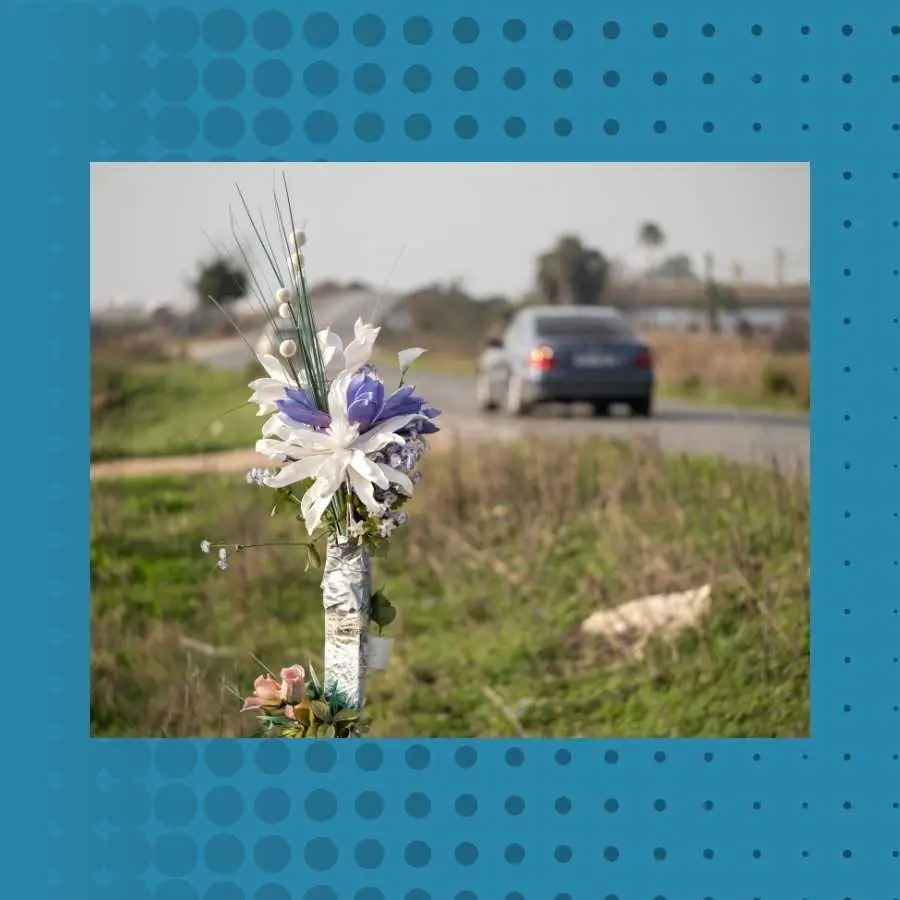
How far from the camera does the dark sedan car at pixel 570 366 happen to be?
26.4ft

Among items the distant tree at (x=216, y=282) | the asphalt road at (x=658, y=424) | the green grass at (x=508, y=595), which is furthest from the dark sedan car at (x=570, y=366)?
the distant tree at (x=216, y=282)

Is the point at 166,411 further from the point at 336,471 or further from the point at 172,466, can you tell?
the point at 336,471

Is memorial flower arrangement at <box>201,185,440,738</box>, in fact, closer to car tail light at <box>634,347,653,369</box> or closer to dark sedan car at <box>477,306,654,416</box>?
dark sedan car at <box>477,306,654,416</box>

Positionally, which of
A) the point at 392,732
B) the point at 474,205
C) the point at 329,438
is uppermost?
the point at 474,205

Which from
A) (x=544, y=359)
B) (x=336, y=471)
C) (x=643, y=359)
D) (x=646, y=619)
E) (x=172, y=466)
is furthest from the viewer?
(x=643, y=359)

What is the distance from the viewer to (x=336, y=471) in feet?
7.25

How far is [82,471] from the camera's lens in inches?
114

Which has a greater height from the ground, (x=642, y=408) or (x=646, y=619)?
(x=642, y=408)

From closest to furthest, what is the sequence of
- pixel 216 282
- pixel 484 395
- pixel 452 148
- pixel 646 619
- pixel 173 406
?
pixel 452 148 → pixel 646 619 → pixel 216 282 → pixel 173 406 → pixel 484 395

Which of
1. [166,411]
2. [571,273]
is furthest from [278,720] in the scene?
[571,273]

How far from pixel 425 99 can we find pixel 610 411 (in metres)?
5.30

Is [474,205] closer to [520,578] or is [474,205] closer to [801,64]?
[520,578]

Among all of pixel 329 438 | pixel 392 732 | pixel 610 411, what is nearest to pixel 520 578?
pixel 392 732

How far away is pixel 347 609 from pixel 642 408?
238 inches
